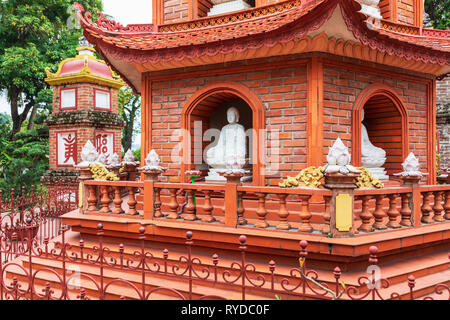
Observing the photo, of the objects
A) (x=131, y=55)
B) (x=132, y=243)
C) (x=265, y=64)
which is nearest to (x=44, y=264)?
(x=132, y=243)

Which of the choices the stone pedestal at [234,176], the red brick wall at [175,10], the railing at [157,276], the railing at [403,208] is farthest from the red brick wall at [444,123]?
the stone pedestal at [234,176]

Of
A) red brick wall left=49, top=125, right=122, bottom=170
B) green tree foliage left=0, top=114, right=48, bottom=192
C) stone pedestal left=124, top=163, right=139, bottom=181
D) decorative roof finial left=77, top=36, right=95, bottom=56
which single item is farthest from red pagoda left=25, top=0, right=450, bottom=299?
green tree foliage left=0, top=114, right=48, bottom=192

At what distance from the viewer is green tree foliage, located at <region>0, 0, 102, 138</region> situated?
64.3 ft

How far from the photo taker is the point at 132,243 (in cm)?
657

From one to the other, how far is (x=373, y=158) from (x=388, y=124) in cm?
93

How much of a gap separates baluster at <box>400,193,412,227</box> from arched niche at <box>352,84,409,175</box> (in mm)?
2346

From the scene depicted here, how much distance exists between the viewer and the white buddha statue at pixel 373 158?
7.57 metres

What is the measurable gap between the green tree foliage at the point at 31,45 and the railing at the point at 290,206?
52.7 ft

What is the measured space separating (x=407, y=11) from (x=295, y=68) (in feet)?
12.6

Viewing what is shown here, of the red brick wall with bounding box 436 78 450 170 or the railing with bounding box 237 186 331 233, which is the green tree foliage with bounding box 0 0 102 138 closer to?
the railing with bounding box 237 186 331 233

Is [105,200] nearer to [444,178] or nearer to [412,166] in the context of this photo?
[412,166]

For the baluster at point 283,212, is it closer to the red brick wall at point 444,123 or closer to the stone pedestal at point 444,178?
the stone pedestal at point 444,178
